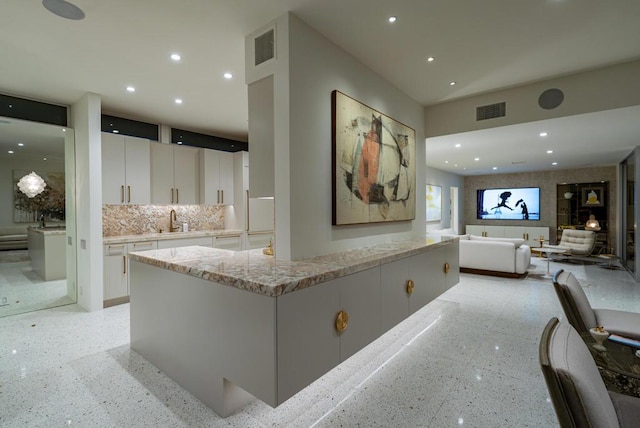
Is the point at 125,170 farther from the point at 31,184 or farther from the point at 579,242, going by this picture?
the point at 579,242

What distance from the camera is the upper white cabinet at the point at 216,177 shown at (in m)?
5.53

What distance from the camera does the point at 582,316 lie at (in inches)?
77.1

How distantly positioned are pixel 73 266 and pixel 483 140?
674cm

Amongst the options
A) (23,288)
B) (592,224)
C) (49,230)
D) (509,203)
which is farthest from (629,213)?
(23,288)

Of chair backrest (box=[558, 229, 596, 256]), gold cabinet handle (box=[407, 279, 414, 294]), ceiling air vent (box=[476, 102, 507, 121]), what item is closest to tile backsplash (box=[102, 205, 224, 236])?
gold cabinet handle (box=[407, 279, 414, 294])

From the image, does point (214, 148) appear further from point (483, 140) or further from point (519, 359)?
point (519, 359)

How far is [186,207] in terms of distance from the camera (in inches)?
224

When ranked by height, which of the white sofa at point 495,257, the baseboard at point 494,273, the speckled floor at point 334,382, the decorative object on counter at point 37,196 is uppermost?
the decorative object on counter at point 37,196

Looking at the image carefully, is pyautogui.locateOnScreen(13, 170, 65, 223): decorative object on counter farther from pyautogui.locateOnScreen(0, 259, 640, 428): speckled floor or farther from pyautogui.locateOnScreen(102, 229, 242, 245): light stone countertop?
pyautogui.locateOnScreen(0, 259, 640, 428): speckled floor

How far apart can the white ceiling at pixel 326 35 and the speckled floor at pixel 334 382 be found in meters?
2.87

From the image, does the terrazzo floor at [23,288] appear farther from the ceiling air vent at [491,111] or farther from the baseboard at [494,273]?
the baseboard at [494,273]

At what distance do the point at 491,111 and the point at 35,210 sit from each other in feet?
22.6

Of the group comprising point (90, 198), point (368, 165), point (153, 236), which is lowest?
point (153, 236)

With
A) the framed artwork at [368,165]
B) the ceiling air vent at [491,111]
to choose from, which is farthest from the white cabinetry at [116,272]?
the ceiling air vent at [491,111]
